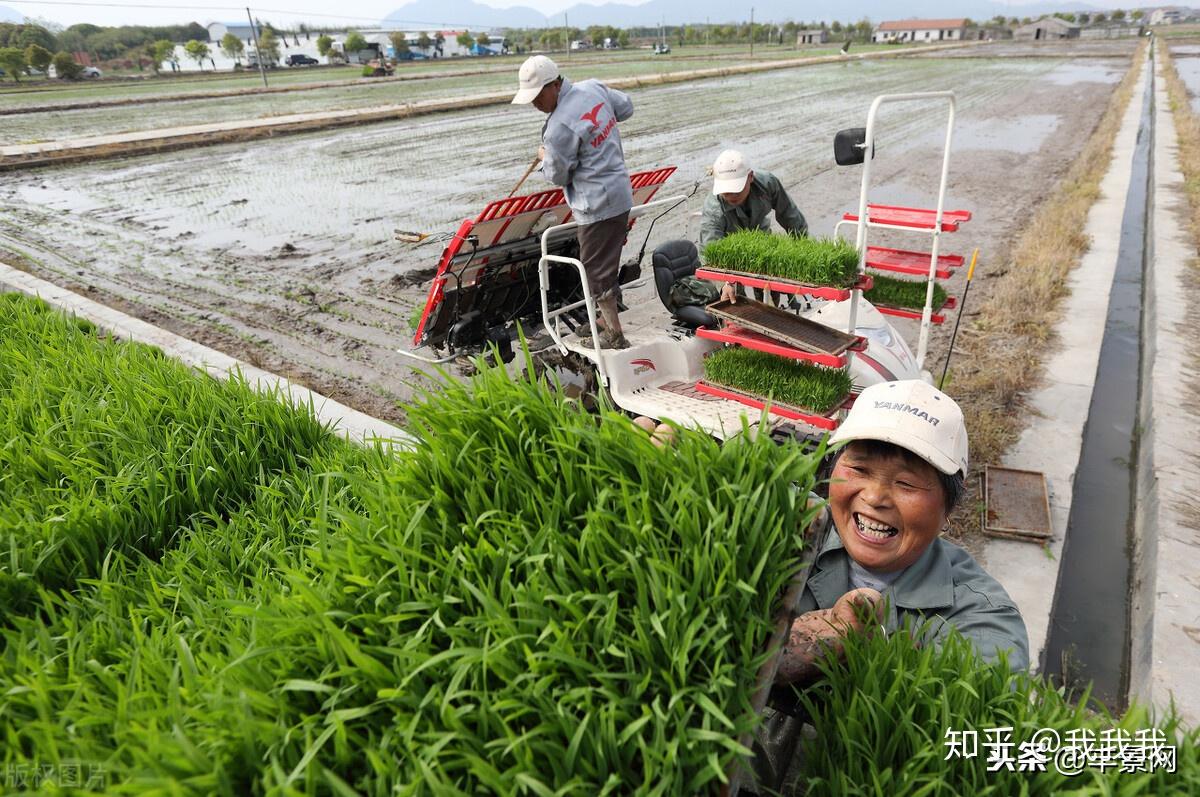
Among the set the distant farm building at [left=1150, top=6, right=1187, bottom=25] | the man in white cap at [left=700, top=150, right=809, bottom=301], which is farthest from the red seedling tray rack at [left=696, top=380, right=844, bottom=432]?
the distant farm building at [left=1150, top=6, right=1187, bottom=25]

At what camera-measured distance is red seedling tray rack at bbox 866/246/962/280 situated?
4410mm

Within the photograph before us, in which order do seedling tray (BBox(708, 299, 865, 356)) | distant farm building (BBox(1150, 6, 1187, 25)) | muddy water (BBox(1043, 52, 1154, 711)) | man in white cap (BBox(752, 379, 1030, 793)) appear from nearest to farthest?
man in white cap (BBox(752, 379, 1030, 793)) → muddy water (BBox(1043, 52, 1154, 711)) → seedling tray (BBox(708, 299, 865, 356)) → distant farm building (BBox(1150, 6, 1187, 25))

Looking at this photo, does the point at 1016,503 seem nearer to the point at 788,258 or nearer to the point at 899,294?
the point at 899,294

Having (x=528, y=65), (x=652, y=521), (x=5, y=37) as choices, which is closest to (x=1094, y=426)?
(x=528, y=65)

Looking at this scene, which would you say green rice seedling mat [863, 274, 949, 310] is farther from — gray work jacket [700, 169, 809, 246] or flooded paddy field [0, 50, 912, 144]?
flooded paddy field [0, 50, 912, 144]

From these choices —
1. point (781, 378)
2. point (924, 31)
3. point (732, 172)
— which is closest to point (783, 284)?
point (781, 378)

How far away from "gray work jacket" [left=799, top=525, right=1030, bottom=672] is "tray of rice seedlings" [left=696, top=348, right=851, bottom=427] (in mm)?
1696

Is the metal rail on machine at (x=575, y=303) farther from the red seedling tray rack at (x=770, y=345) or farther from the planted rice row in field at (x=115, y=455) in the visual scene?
the planted rice row in field at (x=115, y=455)

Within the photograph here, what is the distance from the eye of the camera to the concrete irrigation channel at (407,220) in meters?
4.43

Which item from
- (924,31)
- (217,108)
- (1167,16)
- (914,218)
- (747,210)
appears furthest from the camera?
(1167,16)

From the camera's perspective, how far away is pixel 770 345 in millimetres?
3760

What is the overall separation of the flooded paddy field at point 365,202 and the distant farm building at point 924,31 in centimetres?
11166

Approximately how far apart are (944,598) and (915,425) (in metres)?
0.49

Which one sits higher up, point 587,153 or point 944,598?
point 587,153
